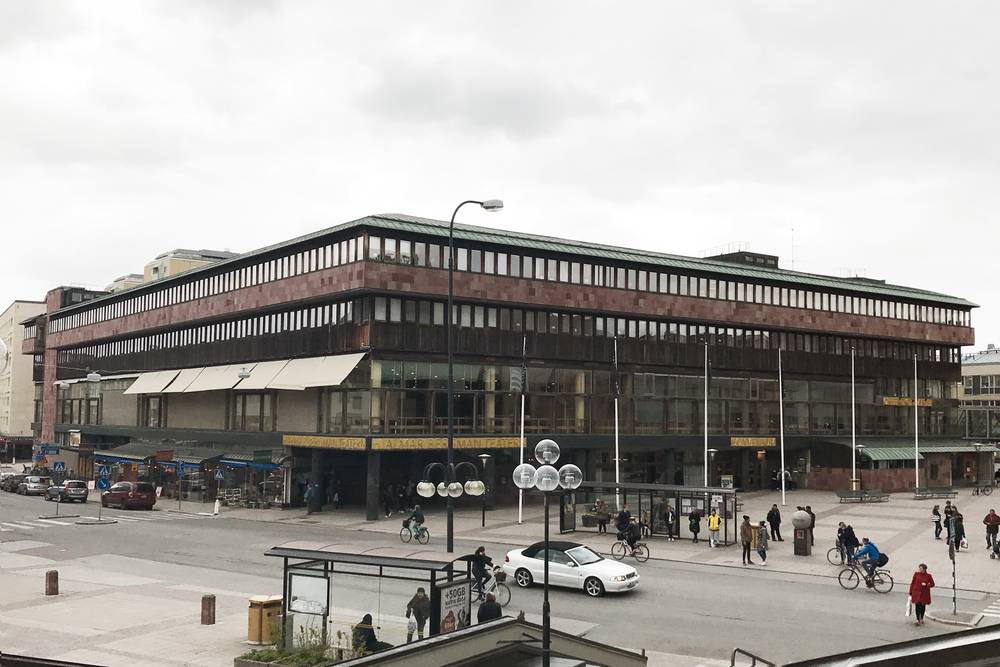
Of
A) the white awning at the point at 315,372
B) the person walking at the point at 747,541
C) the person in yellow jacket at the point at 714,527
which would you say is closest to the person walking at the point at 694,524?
the person in yellow jacket at the point at 714,527

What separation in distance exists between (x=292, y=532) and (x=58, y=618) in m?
20.1

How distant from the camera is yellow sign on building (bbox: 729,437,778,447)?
67.1 m

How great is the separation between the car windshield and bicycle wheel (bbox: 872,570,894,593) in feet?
27.0

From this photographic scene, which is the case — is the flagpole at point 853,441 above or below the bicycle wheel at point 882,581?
above

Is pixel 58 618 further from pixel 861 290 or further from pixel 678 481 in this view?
pixel 861 290

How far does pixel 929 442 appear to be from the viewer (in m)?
78.1

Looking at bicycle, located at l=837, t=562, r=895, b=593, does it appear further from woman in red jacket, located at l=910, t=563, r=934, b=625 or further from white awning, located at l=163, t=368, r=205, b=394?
white awning, located at l=163, t=368, r=205, b=394

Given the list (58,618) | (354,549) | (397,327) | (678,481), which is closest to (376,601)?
(354,549)

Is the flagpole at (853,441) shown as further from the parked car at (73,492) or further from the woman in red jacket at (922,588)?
the parked car at (73,492)

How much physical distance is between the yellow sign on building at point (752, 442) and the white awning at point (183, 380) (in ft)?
124

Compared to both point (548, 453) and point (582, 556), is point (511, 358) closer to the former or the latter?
point (582, 556)

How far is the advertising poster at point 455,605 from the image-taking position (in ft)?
62.0

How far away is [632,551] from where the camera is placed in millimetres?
34500

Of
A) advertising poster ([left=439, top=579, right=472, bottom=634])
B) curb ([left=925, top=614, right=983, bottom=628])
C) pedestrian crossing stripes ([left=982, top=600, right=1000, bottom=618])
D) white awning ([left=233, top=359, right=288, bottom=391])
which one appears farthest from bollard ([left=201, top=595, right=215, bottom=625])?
white awning ([left=233, top=359, right=288, bottom=391])
